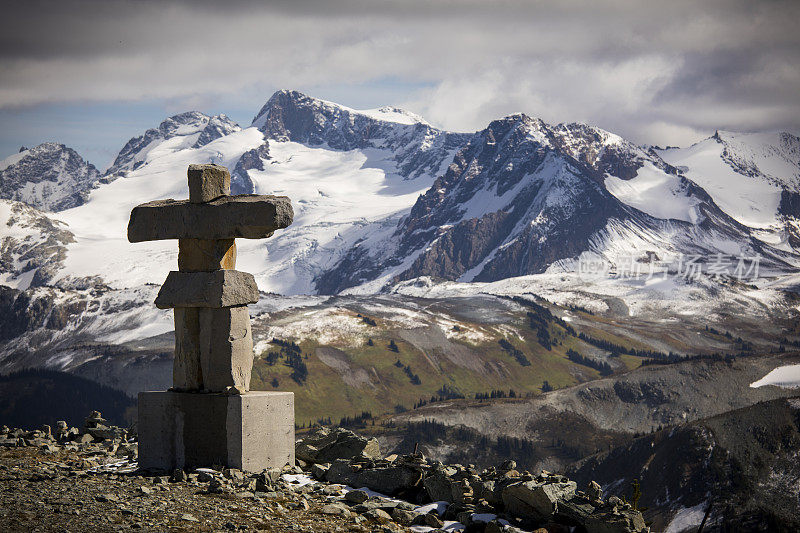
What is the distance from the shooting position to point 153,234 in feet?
109

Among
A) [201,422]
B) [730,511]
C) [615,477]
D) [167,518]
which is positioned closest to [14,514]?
[167,518]

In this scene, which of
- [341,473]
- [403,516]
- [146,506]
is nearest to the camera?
[146,506]

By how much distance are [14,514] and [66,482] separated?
437cm

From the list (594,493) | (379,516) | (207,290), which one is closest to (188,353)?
(207,290)

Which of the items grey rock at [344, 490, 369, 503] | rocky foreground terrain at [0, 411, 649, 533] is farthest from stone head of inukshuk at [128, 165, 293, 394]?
grey rock at [344, 490, 369, 503]

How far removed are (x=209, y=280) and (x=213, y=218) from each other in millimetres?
2005

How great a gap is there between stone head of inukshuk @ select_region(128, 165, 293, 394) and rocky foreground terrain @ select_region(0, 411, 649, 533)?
136 inches

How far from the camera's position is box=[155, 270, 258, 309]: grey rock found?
31739mm

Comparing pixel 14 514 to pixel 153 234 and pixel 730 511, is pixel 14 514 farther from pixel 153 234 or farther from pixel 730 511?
pixel 730 511

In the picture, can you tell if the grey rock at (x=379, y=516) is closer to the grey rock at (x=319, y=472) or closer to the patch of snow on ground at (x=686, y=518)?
the grey rock at (x=319, y=472)

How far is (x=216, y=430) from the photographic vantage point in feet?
102

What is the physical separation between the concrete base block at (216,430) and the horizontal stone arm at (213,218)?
522cm

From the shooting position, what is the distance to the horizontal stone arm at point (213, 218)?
102ft

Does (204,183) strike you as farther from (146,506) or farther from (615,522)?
(615,522)
